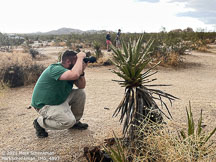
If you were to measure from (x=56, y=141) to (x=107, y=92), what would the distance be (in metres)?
3.30

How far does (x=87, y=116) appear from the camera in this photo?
4797mm

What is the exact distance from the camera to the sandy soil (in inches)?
134

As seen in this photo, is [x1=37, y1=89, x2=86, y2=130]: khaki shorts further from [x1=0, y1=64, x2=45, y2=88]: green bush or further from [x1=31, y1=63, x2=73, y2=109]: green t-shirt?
[x1=0, y1=64, x2=45, y2=88]: green bush

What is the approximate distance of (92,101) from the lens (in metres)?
5.91

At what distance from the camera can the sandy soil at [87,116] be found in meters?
3.41

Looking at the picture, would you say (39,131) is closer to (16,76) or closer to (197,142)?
(197,142)

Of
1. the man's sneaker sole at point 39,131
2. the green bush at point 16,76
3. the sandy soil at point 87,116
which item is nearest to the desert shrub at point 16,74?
the green bush at point 16,76

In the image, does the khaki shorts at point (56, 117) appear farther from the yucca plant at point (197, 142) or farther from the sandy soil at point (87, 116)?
the yucca plant at point (197, 142)

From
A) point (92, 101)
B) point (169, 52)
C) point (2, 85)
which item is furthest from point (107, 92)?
point (169, 52)

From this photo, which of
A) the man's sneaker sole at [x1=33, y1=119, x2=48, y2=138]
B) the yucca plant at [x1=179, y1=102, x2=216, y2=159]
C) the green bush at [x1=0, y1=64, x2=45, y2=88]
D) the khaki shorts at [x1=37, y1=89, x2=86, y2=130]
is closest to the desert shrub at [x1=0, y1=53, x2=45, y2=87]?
the green bush at [x1=0, y1=64, x2=45, y2=88]

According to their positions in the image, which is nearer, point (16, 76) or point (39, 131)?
point (39, 131)

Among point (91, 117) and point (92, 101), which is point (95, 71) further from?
point (91, 117)

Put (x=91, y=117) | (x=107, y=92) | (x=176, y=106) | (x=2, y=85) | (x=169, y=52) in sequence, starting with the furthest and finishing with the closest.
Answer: (x=169, y=52)
(x=2, y=85)
(x=107, y=92)
(x=176, y=106)
(x=91, y=117)

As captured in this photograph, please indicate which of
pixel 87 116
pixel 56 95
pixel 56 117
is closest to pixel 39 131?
pixel 56 117
